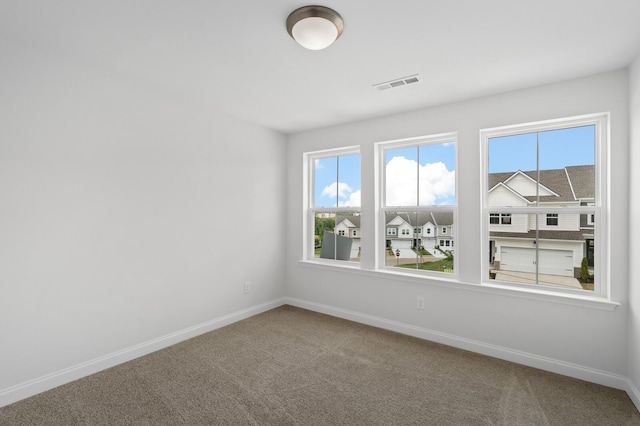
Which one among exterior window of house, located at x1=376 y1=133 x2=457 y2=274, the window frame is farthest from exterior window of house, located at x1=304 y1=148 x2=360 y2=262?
exterior window of house, located at x1=376 y1=133 x2=457 y2=274

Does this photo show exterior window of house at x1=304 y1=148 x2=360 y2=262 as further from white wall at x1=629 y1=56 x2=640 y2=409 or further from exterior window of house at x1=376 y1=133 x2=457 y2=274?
white wall at x1=629 y1=56 x2=640 y2=409

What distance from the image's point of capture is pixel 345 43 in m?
2.07

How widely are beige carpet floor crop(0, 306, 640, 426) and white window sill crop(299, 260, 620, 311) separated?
0.61 m

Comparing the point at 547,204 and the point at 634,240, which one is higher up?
the point at 547,204

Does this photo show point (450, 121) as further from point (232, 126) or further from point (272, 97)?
point (232, 126)

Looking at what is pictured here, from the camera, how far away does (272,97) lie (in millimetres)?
3027

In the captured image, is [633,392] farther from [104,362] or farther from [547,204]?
[104,362]

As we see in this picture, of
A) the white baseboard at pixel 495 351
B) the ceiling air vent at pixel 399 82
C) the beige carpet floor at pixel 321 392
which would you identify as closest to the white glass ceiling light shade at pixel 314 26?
the ceiling air vent at pixel 399 82

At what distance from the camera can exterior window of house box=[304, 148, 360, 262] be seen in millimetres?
3961

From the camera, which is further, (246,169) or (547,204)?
(246,169)

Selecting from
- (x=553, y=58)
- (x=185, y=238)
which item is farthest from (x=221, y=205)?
(x=553, y=58)

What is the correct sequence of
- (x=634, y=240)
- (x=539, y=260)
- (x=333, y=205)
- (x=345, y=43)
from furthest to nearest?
1. (x=333, y=205)
2. (x=539, y=260)
3. (x=634, y=240)
4. (x=345, y=43)

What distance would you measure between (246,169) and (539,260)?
10.7 ft

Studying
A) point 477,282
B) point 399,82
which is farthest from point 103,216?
point 477,282
